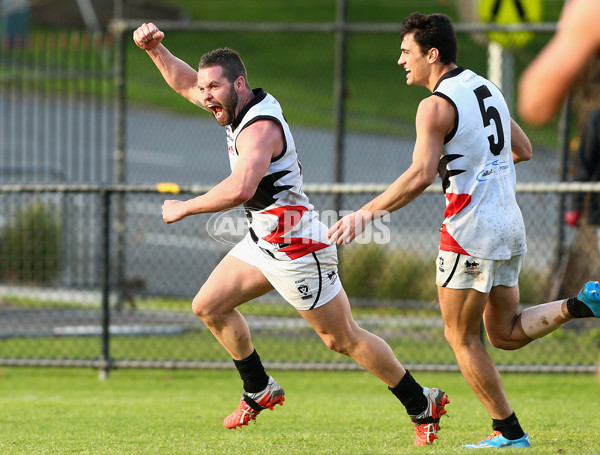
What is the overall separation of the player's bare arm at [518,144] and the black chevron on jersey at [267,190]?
1243 mm

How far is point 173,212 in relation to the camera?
15.7 feet

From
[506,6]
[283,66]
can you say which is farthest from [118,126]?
[283,66]

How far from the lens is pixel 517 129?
16.8 ft

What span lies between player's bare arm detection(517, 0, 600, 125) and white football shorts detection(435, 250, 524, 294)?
72.9 inches

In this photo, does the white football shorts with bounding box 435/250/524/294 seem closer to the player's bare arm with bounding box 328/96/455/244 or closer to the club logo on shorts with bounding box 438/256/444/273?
the club logo on shorts with bounding box 438/256/444/273

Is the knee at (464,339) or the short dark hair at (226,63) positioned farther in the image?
the short dark hair at (226,63)

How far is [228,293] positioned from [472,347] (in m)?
1.41

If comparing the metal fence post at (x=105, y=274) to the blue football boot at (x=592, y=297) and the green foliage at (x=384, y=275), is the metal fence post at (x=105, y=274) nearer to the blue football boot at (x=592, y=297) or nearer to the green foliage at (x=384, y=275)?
the green foliage at (x=384, y=275)

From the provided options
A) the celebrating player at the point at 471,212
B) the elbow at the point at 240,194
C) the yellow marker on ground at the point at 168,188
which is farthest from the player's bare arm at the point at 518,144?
the yellow marker on ground at the point at 168,188

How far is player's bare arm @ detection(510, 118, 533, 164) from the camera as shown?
5113 millimetres

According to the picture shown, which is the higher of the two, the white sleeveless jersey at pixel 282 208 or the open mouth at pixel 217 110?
the open mouth at pixel 217 110

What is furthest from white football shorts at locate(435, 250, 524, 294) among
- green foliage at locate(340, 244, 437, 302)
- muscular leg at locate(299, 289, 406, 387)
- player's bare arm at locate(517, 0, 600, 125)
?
green foliage at locate(340, 244, 437, 302)

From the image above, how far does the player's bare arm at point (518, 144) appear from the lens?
5.11 meters

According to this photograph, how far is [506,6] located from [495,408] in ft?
19.3
